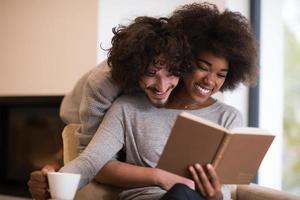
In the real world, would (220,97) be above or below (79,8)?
below

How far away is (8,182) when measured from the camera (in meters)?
3.66

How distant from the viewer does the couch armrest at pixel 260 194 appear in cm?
170

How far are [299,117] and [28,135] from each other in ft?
6.32

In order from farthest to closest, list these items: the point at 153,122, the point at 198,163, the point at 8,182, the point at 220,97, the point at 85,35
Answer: the point at 8,182
the point at 85,35
the point at 220,97
the point at 153,122
the point at 198,163

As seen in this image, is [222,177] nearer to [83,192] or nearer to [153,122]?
[153,122]

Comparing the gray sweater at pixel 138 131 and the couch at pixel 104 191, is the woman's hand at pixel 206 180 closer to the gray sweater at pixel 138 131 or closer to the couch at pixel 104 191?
the gray sweater at pixel 138 131

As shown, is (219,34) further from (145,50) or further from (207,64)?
(145,50)

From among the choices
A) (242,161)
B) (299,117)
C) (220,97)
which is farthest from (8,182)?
(242,161)

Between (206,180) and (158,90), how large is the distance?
1.00 feet

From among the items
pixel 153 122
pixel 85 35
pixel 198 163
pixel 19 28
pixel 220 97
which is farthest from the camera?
pixel 19 28

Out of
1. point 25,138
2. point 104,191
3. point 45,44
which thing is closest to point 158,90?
point 104,191

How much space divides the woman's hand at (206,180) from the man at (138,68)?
0.26 m

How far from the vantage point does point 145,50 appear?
1.44 m

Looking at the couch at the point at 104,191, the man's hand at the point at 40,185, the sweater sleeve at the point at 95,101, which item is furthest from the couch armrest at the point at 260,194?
the man's hand at the point at 40,185
